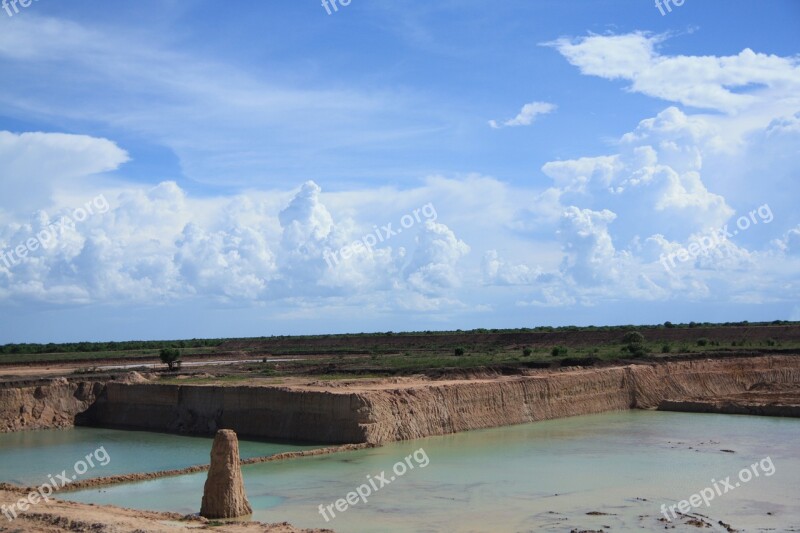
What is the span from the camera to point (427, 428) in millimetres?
27250

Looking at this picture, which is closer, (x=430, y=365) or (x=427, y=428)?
(x=427, y=428)

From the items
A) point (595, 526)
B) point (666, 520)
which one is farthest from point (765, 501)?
point (595, 526)

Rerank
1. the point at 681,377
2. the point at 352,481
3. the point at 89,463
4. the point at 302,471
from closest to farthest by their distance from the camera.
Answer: the point at 352,481, the point at 302,471, the point at 89,463, the point at 681,377

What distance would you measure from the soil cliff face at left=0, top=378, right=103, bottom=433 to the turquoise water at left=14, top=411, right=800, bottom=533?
11.3m

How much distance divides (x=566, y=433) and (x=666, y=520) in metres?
12.9

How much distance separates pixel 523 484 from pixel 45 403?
20450 mm

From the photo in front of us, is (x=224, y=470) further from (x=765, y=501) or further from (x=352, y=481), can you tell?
(x=765, y=501)

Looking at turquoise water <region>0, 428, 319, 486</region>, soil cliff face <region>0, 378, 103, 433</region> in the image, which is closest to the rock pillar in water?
turquoise water <region>0, 428, 319, 486</region>

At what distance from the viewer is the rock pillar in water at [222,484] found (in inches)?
614

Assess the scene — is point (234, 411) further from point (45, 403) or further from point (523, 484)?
point (523, 484)

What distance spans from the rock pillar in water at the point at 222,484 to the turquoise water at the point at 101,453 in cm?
655

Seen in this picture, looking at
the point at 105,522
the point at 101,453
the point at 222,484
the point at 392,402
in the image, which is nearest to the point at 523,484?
the point at 222,484

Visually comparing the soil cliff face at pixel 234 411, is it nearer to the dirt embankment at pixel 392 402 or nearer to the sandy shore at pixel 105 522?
the dirt embankment at pixel 392 402

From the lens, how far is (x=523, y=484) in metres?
19.6
